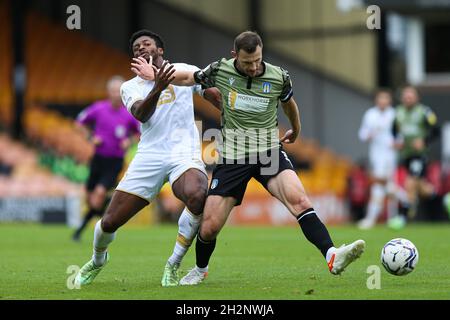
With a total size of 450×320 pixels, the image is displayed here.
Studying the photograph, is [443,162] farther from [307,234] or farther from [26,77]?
[307,234]

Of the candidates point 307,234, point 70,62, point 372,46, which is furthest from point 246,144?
point 70,62

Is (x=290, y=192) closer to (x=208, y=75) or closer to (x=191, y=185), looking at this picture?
(x=191, y=185)

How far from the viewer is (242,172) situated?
928 cm

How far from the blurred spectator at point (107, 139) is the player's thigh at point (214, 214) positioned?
268 inches

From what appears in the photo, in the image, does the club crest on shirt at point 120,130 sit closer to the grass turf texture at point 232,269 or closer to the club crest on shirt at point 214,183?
the grass turf texture at point 232,269

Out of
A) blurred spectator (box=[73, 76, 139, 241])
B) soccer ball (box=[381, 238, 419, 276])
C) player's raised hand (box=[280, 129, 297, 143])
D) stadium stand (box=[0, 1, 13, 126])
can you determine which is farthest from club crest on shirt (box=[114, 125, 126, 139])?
stadium stand (box=[0, 1, 13, 126])

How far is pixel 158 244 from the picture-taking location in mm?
15406

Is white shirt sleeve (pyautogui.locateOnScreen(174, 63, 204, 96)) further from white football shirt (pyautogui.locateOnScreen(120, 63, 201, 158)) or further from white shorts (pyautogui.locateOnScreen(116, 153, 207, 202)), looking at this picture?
white shorts (pyautogui.locateOnScreen(116, 153, 207, 202))

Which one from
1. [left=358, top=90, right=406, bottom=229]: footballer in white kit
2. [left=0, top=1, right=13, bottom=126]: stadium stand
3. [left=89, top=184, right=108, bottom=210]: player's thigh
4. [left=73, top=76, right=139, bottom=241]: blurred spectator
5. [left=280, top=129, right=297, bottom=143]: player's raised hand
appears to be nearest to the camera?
[left=280, top=129, right=297, bottom=143]: player's raised hand

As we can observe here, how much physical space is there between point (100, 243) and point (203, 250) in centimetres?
96

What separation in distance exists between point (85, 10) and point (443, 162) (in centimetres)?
1213

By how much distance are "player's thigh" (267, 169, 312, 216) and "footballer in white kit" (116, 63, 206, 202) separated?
75cm

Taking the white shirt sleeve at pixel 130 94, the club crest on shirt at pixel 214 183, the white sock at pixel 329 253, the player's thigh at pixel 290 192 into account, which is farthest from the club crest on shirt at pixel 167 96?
the white sock at pixel 329 253

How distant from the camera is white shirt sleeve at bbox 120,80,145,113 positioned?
9352mm
